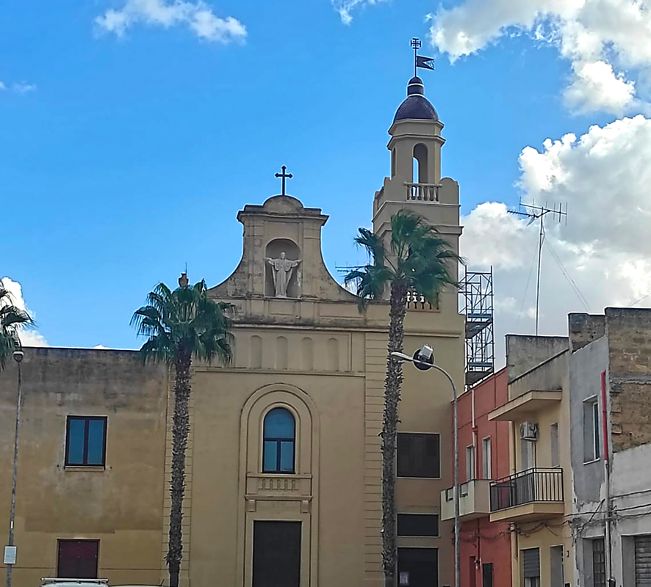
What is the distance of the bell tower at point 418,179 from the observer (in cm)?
4512

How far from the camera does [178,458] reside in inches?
1523

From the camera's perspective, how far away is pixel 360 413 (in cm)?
4206

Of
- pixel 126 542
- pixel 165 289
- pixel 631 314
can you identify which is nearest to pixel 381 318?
pixel 165 289

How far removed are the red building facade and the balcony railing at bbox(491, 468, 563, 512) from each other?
188cm

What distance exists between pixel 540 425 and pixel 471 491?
150 inches

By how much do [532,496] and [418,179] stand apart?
18.3m

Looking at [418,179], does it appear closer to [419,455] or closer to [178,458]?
[419,455]

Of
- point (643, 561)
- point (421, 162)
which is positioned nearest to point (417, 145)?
point (421, 162)

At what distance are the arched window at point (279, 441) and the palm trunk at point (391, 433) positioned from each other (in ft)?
13.1

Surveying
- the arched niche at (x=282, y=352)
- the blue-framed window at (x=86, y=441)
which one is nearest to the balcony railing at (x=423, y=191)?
the arched niche at (x=282, y=352)

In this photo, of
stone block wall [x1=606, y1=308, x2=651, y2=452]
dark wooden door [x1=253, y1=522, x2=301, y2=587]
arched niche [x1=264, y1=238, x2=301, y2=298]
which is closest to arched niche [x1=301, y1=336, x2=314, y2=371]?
arched niche [x1=264, y1=238, x2=301, y2=298]

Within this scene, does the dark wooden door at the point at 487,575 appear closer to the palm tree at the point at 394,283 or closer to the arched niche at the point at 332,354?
the palm tree at the point at 394,283

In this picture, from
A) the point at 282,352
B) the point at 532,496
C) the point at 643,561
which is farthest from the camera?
the point at 282,352

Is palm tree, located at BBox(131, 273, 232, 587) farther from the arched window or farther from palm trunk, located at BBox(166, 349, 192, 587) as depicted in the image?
the arched window
